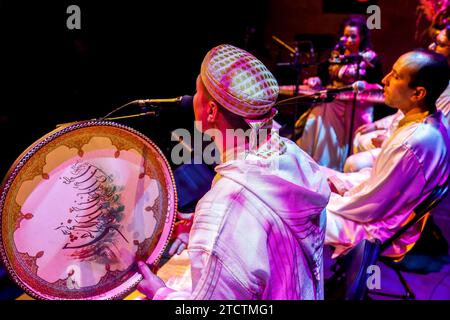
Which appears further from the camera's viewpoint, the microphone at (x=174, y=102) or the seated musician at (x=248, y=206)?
the microphone at (x=174, y=102)

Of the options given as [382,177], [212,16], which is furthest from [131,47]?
[382,177]

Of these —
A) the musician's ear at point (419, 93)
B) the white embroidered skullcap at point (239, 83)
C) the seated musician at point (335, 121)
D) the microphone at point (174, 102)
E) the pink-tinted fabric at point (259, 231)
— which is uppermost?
the white embroidered skullcap at point (239, 83)

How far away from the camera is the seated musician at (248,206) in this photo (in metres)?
1.27

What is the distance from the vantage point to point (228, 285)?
1.27 metres

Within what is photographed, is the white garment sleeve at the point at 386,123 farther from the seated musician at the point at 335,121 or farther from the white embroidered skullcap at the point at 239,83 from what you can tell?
the white embroidered skullcap at the point at 239,83

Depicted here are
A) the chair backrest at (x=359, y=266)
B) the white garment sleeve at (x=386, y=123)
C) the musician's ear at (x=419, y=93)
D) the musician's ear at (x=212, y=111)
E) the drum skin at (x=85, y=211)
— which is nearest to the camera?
the drum skin at (x=85, y=211)

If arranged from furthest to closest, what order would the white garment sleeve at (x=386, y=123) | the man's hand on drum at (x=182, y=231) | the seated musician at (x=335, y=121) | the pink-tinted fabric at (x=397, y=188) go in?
the seated musician at (x=335, y=121) < the white garment sleeve at (x=386, y=123) < the pink-tinted fabric at (x=397, y=188) < the man's hand on drum at (x=182, y=231)

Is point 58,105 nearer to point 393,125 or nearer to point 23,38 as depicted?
point 23,38

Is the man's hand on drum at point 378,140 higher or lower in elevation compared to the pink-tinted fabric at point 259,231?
lower

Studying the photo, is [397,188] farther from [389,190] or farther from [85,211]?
[85,211]

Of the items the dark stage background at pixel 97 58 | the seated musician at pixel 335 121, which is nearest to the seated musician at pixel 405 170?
the dark stage background at pixel 97 58

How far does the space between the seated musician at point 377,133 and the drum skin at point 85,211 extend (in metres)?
2.29

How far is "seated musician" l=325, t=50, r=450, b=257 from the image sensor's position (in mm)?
2463

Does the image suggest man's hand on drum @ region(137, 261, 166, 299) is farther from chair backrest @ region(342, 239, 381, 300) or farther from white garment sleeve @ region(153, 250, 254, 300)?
chair backrest @ region(342, 239, 381, 300)
